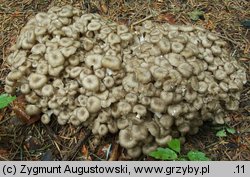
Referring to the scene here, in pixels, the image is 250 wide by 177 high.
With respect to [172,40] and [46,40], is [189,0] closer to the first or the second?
[172,40]

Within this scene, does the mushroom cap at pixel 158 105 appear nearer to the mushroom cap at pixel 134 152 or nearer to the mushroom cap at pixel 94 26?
the mushroom cap at pixel 134 152

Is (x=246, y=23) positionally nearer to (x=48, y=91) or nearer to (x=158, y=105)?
(x=158, y=105)

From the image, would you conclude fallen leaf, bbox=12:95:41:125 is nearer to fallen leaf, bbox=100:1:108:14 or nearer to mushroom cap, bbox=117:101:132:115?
mushroom cap, bbox=117:101:132:115

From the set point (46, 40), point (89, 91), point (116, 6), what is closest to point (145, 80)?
point (89, 91)

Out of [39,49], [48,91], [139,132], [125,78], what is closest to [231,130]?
[139,132]

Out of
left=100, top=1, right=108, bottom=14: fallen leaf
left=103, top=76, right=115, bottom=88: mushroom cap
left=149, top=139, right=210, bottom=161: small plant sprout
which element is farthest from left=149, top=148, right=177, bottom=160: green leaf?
left=100, top=1, right=108, bottom=14: fallen leaf
